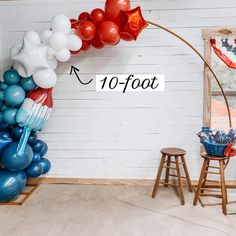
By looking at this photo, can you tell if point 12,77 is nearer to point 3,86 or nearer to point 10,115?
point 3,86

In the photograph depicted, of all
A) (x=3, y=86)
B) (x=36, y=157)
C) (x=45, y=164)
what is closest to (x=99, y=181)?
(x=45, y=164)

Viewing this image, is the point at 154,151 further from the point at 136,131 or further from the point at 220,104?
the point at 220,104

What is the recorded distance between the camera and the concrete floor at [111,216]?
2.51m

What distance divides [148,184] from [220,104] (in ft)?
4.13

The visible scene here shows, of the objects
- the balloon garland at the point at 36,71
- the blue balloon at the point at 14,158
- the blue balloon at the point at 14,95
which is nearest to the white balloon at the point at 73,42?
the balloon garland at the point at 36,71

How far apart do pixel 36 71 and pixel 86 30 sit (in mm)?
625

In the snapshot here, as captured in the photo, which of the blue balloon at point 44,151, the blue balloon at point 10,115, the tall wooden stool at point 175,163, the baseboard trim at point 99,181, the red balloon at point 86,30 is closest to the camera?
the red balloon at point 86,30

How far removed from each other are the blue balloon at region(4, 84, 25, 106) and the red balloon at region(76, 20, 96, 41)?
81cm

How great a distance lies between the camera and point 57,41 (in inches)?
110

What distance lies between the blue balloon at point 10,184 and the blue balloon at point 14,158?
8 cm

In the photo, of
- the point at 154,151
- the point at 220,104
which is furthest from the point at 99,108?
the point at 220,104

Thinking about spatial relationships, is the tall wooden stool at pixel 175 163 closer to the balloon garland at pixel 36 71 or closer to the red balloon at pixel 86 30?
the balloon garland at pixel 36 71

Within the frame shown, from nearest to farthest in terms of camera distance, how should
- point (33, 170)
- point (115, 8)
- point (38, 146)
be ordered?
point (115, 8), point (33, 170), point (38, 146)

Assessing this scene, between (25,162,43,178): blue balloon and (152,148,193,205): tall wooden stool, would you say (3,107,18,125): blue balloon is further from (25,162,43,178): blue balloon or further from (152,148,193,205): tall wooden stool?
(152,148,193,205): tall wooden stool
